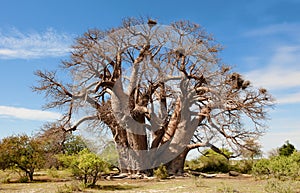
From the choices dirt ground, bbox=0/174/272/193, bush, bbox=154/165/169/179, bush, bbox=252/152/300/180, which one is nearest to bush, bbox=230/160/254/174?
bush, bbox=252/152/300/180

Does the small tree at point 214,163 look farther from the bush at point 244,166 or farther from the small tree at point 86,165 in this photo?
the small tree at point 86,165

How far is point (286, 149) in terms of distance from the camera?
73.8ft

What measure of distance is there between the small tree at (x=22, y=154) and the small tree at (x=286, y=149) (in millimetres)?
16239

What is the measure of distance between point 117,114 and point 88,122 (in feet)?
6.94

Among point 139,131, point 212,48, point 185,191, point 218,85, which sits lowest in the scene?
point 185,191

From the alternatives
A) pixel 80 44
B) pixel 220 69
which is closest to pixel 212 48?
pixel 220 69

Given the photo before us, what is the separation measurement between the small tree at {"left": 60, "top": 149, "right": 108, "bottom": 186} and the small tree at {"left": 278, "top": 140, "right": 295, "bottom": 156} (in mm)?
14261

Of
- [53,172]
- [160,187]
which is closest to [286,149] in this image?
[160,187]

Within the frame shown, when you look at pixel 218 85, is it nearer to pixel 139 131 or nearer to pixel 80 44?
pixel 139 131

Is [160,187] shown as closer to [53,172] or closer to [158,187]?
[158,187]

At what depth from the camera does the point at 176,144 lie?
20234 mm

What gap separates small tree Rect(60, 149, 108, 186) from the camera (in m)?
13.4

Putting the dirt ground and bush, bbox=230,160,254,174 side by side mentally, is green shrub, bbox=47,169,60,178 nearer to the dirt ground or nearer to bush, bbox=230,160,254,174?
the dirt ground

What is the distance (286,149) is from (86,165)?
1555 cm
